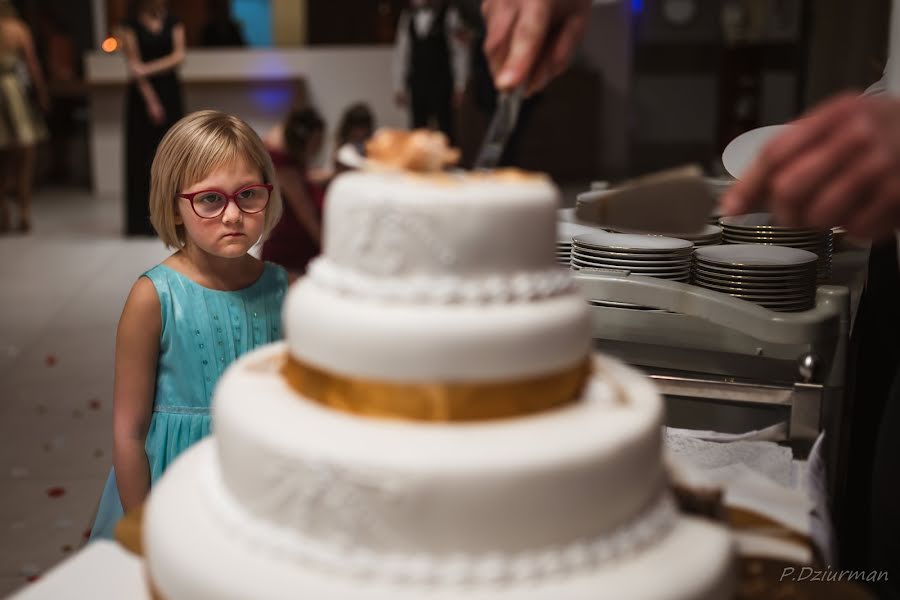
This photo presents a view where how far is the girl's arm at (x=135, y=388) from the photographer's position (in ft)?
6.23

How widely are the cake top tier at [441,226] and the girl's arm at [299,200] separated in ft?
12.4

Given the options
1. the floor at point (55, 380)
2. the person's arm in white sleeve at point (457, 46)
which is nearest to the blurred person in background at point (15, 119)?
the floor at point (55, 380)

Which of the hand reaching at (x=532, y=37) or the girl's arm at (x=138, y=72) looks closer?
the hand reaching at (x=532, y=37)

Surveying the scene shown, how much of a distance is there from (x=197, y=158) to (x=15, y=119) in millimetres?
6961

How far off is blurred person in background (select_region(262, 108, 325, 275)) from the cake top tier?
378 centimetres

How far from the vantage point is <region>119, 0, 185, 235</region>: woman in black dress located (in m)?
7.57

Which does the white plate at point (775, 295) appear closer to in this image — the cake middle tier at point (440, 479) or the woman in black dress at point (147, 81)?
the cake middle tier at point (440, 479)

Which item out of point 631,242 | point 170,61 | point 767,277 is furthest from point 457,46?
point 767,277

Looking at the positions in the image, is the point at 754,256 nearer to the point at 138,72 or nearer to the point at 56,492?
the point at 56,492

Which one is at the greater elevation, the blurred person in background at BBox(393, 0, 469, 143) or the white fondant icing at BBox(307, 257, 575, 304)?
the blurred person in background at BBox(393, 0, 469, 143)

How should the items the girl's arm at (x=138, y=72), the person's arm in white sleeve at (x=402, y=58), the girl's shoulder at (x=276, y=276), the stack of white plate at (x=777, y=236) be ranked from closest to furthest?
the girl's shoulder at (x=276, y=276) → the stack of white plate at (x=777, y=236) → the girl's arm at (x=138, y=72) → the person's arm in white sleeve at (x=402, y=58)

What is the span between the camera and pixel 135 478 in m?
1.89

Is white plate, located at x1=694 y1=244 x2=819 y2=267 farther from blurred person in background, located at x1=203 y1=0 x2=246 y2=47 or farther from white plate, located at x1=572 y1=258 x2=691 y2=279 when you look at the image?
blurred person in background, located at x1=203 y1=0 x2=246 y2=47

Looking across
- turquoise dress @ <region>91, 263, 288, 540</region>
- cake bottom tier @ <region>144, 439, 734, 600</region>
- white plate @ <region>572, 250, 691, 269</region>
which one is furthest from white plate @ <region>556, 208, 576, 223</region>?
cake bottom tier @ <region>144, 439, 734, 600</region>
